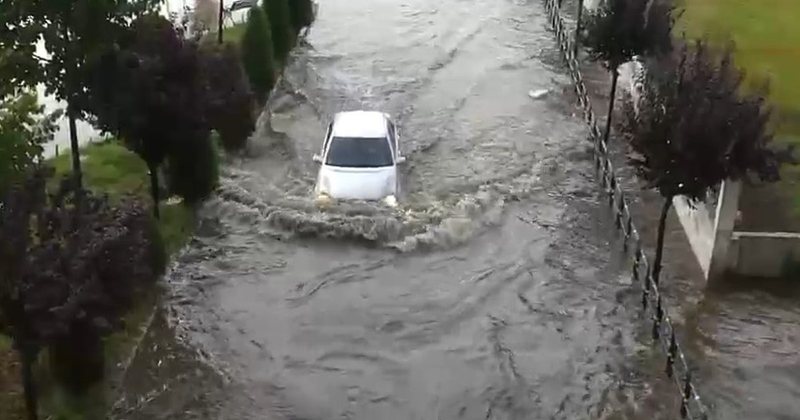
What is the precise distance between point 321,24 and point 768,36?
12111mm

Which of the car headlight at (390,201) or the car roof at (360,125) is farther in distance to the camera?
the car roof at (360,125)

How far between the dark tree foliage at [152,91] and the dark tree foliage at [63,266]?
13.0 ft

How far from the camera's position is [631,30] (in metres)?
17.9

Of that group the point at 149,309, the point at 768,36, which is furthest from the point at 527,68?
the point at 149,309

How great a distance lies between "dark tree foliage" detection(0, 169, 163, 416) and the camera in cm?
884

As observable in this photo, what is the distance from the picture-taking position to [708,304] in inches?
543

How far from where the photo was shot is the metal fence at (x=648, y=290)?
37.6ft

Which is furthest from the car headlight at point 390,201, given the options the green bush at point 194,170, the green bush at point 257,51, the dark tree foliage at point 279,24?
the dark tree foliage at point 279,24

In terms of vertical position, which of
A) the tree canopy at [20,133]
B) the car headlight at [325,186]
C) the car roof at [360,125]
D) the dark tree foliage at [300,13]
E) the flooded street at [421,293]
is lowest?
the flooded street at [421,293]

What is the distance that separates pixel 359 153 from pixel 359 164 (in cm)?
24

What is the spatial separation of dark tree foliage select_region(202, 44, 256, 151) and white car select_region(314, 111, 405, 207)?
1.76 m

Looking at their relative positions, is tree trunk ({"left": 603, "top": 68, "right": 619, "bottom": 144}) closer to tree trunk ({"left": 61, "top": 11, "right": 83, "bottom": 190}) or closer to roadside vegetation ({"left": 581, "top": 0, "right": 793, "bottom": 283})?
roadside vegetation ({"left": 581, "top": 0, "right": 793, "bottom": 283})

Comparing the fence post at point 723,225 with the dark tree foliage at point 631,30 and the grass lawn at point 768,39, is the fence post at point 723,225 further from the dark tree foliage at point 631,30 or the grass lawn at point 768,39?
the dark tree foliage at point 631,30

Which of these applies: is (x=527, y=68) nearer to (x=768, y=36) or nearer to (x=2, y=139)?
(x=768, y=36)
